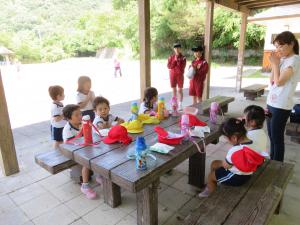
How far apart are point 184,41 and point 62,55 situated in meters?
16.8

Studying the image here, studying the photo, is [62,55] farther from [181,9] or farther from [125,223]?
[125,223]

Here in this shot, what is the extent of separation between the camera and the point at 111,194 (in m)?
2.21

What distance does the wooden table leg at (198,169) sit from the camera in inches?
97.6

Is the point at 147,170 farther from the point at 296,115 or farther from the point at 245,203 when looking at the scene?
the point at 296,115

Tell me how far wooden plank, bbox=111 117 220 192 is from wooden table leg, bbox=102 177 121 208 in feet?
2.11

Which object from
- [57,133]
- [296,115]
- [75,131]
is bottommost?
[296,115]

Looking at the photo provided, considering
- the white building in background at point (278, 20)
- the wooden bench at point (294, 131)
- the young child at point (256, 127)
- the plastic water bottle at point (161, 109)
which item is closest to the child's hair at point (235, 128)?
the young child at point (256, 127)

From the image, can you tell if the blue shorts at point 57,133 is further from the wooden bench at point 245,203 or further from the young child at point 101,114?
the wooden bench at point 245,203

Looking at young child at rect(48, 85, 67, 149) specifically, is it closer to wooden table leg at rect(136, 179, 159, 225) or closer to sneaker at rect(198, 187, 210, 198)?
wooden table leg at rect(136, 179, 159, 225)

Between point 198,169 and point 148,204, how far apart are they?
0.83 meters

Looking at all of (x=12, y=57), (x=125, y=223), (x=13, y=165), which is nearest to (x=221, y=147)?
(x=125, y=223)

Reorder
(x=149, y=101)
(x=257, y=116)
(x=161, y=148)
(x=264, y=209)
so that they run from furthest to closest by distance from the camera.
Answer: (x=149, y=101), (x=257, y=116), (x=161, y=148), (x=264, y=209)

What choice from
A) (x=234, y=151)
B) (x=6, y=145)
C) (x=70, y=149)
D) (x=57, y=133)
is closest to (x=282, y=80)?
(x=234, y=151)

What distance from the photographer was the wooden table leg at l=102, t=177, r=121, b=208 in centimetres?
219
